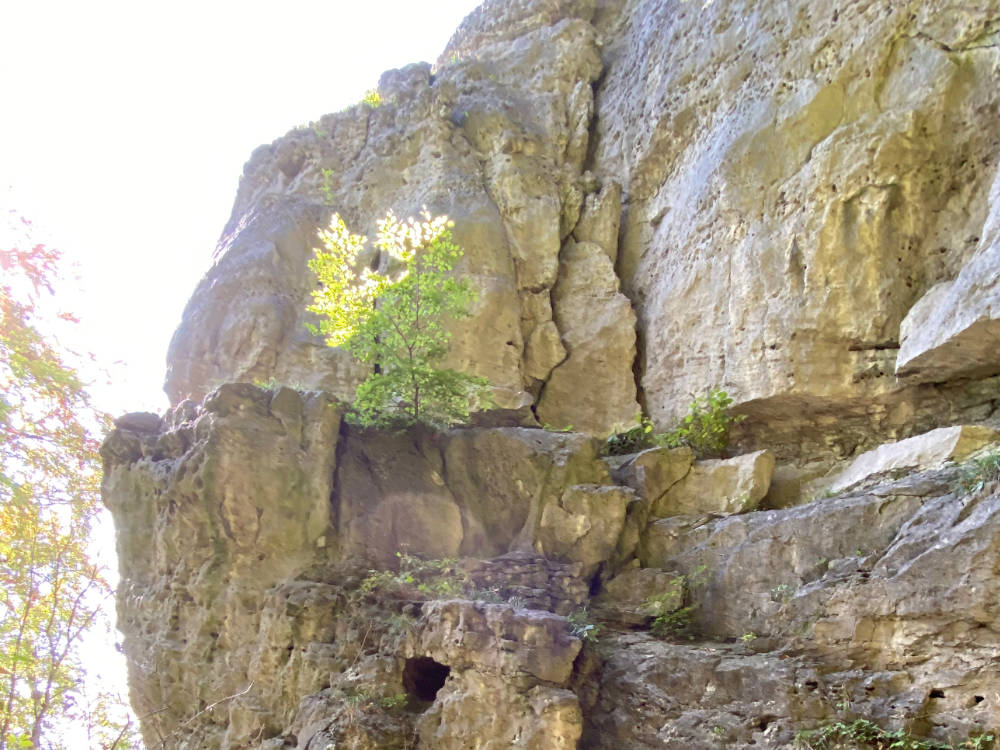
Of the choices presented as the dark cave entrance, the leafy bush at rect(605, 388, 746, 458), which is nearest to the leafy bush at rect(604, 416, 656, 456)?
the leafy bush at rect(605, 388, 746, 458)

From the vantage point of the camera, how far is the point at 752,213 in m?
10.5

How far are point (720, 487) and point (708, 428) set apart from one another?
4.08ft

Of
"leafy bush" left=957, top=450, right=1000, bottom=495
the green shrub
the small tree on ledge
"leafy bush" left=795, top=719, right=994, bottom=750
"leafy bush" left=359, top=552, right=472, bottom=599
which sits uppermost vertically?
the green shrub

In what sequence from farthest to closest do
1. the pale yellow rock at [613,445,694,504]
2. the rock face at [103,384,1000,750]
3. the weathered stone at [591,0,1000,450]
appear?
the pale yellow rock at [613,445,694,504], the weathered stone at [591,0,1000,450], the rock face at [103,384,1000,750]

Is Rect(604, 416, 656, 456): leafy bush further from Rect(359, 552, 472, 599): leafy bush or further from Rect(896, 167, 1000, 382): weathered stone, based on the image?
Rect(359, 552, 472, 599): leafy bush

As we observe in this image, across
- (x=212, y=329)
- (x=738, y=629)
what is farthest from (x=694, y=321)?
(x=212, y=329)

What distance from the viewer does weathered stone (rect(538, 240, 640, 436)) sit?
11.9 meters

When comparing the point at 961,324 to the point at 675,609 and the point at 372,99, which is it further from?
the point at 372,99

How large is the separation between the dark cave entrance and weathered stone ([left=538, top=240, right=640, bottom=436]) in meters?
5.39

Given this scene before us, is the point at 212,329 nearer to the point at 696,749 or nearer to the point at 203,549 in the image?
the point at 203,549

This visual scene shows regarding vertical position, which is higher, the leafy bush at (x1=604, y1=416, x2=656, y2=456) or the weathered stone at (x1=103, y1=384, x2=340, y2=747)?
the leafy bush at (x1=604, y1=416, x2=656, y2=456)

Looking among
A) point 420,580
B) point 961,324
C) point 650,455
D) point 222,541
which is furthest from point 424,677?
point 961,324

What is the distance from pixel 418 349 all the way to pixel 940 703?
22.4 feet

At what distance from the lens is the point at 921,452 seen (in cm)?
714
